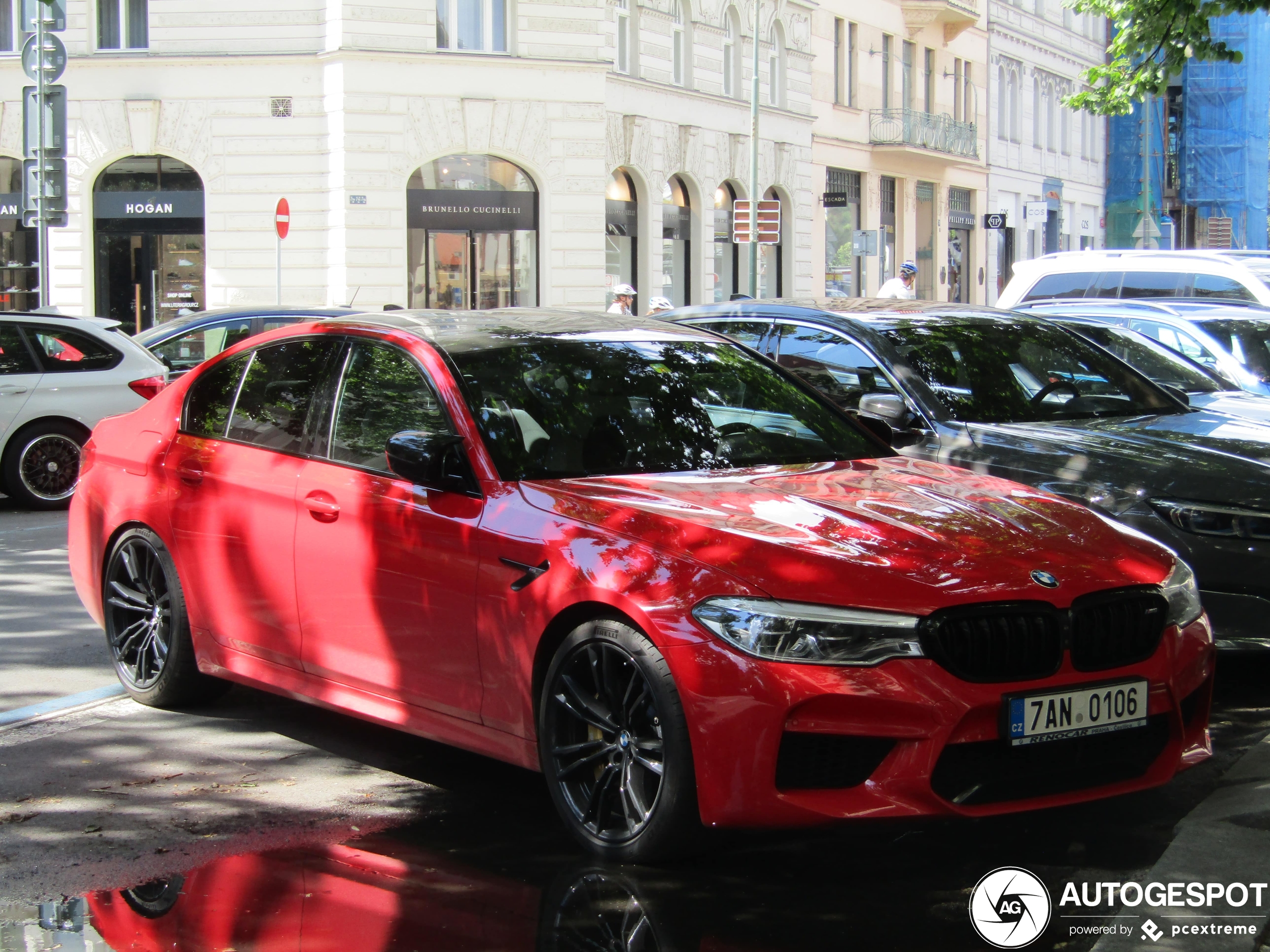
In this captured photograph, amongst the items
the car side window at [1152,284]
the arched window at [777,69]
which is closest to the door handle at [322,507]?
the car side window at [1152,284]

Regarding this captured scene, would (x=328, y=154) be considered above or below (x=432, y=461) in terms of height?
above

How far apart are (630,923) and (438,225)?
27.4 meters

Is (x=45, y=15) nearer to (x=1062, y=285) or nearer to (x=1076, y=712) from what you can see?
(x=1062, y=285)

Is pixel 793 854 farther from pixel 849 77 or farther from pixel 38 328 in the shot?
pixel 849 77

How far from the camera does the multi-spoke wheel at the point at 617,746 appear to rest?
13.6 ft

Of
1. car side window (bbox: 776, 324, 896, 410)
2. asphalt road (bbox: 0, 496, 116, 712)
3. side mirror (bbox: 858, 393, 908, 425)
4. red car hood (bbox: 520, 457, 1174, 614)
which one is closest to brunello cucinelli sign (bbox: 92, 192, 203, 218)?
asphalt road (bbox: 0, 496, 116, 712)

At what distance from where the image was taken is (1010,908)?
4062 millimetres

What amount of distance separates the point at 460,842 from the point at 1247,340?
8482mm

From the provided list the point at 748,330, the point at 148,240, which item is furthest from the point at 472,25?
the point at 748,330

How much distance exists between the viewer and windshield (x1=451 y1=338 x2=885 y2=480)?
5.07m

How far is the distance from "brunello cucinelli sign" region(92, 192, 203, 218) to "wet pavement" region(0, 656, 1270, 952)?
26.1 m

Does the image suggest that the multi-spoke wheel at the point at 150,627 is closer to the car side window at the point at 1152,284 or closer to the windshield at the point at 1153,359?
the windshield at the point at 1153,359

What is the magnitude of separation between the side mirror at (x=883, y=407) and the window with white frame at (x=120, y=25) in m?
26.1

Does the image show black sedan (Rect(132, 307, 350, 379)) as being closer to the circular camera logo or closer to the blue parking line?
the blue parking line
